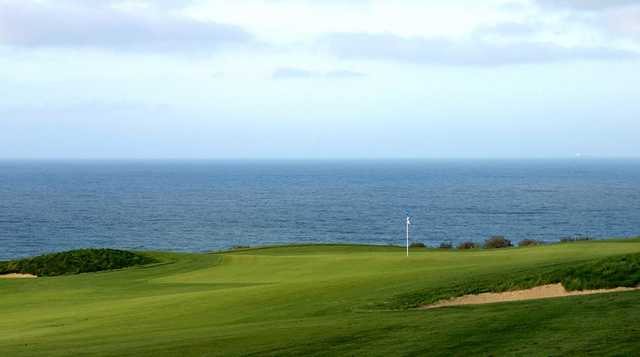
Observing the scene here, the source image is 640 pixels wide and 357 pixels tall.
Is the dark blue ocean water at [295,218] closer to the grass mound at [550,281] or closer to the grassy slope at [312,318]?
the grassy slope at [312,318]

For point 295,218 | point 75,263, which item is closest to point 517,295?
point 75,263

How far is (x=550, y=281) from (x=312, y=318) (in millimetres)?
7013

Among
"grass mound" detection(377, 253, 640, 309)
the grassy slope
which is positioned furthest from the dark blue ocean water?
"grass mound" detection(377, 253, 640, 309)

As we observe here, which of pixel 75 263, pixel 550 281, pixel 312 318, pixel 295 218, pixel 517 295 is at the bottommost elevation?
pixel 295 218

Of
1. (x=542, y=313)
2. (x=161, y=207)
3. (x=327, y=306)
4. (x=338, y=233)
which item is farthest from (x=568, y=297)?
(x=161, y=207)

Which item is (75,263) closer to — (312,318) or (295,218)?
(312,318)

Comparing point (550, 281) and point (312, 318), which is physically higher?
point (550, 281)

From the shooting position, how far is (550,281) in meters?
20.8

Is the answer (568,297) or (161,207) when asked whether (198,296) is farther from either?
(161,207)

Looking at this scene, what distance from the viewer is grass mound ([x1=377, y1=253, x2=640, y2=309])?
20.1 meters

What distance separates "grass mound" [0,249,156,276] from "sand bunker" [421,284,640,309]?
86.6 ft

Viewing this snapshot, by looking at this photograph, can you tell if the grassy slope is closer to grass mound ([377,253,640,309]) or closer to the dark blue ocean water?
grass mound ([377,253,640,309])

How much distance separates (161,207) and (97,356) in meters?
126

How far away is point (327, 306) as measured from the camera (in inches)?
820
